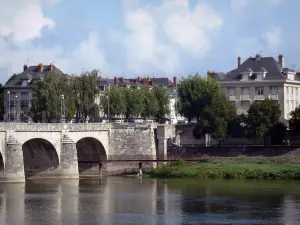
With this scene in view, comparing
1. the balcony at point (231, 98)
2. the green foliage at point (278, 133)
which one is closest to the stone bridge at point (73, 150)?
the green foliage at point (278, 133)

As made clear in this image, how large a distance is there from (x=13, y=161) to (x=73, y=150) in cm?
783

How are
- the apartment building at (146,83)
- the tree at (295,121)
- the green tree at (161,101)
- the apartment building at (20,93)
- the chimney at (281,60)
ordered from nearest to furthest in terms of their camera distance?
the tree at (295,121) < the chimney at (281,60) < the green tree at (161,101) < the apartment building at (20,93) < the apartment building at (146,83)

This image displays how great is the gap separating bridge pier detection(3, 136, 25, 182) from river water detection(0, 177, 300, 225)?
1.13 meters

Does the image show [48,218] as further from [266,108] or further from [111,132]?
[266,108]

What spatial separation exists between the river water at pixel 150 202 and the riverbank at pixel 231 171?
2.98 metres

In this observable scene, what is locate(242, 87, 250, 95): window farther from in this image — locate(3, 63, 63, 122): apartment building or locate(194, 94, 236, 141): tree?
locate(3, 63, 63, 122): apartment building

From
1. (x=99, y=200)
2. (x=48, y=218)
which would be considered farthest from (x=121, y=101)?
(x=48, y=218)

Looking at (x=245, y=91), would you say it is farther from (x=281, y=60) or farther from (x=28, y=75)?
(x=28, y=75)

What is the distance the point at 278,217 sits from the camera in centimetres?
6094

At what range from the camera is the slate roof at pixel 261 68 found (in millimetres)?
110688

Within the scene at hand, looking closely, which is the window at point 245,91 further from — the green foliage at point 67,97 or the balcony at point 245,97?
the green foliage at point 67,97

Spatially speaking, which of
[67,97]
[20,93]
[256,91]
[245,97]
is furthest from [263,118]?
[20,93]

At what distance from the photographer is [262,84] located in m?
111

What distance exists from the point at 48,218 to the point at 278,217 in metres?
14.3
